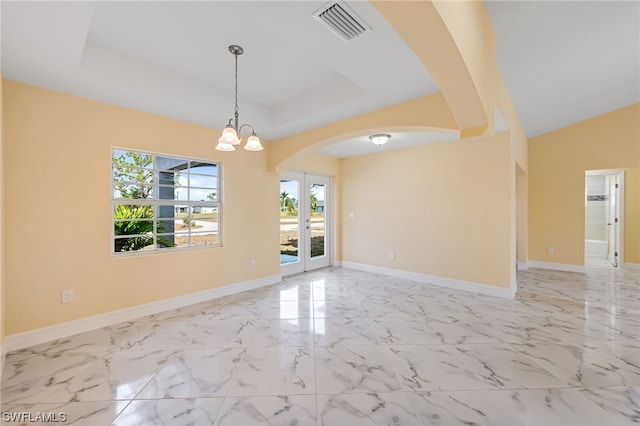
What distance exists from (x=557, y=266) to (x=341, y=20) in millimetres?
6569

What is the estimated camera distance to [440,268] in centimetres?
446

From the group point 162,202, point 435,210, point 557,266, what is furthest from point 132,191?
point 557,266

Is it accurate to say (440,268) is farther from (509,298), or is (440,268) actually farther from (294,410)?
(294,410)

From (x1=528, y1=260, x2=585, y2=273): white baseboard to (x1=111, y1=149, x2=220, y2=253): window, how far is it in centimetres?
662

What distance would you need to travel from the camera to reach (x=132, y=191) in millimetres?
3133

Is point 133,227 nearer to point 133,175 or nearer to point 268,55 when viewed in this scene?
point 133,175

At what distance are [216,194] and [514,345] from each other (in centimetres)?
408

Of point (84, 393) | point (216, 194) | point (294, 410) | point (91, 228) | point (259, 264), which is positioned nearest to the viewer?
point (294, 410)

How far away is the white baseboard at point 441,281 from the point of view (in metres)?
3.76

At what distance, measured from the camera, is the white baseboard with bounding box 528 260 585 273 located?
517cm

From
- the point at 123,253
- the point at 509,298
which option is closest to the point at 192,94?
the point at 123,253

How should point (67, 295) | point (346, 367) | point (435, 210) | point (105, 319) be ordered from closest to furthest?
point (346, 367), point (67, 295), point (105, 319), point (435, 210)

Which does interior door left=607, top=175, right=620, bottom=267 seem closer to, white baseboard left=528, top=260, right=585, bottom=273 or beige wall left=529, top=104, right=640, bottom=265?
beige wall left=529, top=104, right=640, bottom=265

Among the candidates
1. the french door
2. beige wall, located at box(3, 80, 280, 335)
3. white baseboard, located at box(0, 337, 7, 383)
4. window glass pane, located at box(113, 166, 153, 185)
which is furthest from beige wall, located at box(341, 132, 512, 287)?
white baseboard, located at box(0, 337, 7, 383)
